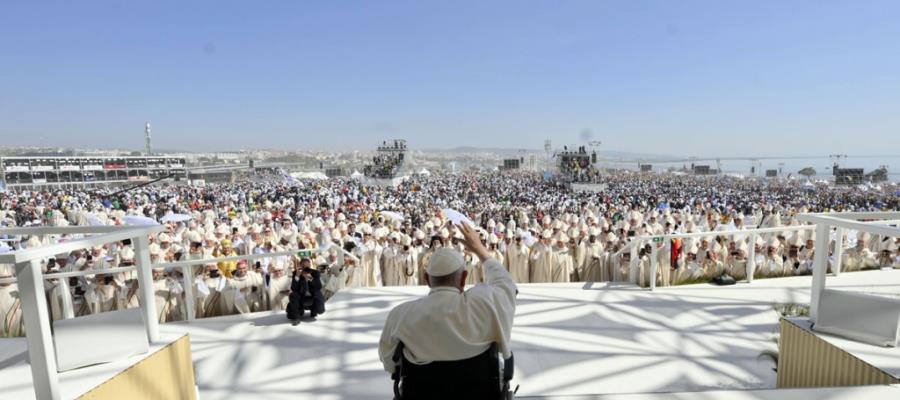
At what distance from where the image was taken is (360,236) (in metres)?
9.88

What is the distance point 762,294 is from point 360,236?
290 inches

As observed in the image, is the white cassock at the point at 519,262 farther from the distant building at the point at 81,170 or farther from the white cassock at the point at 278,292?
the distant building at the point at 81,170

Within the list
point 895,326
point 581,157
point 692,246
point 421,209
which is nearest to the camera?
point 895,326

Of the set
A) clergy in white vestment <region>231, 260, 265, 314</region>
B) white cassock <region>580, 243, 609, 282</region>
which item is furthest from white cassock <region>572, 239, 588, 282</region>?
clergy in white vestment <region>231, 260, 265, 314</region>

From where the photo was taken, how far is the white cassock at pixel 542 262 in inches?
290

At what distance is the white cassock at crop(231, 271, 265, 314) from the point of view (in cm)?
521

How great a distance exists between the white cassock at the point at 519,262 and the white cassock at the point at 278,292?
12.2 ft

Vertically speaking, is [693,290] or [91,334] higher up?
[91,334]

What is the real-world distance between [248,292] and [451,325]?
4.48 m

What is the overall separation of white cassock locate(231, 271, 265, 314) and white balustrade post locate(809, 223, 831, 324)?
5247 millimetres

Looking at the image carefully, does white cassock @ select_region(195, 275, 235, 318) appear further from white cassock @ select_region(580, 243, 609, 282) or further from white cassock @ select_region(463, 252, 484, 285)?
white cassock @ select_region(580, 243, 609, 282)

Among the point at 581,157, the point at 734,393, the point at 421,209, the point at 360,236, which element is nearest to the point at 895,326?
the point at 734,393

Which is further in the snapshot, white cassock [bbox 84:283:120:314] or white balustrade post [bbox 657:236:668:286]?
white balustrade post [bbox 657:236:668:286]

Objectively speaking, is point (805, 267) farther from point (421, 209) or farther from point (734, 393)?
point (421, 209)
